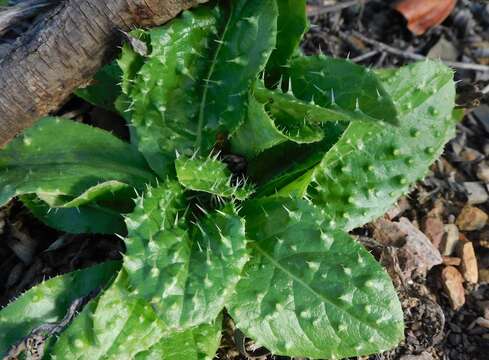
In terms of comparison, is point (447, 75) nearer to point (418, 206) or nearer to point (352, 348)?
point (418, 206)

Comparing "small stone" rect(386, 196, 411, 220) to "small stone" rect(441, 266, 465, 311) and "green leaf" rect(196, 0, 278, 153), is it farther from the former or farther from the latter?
"green leaf" rect(196, 0, 278, 153)

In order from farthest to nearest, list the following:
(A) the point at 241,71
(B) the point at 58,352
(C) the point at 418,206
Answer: (C) the point at 418,206
(A) the point at 241,71
(B) the point at 58,352

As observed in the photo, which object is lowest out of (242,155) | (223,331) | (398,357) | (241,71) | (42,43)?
(398,357)

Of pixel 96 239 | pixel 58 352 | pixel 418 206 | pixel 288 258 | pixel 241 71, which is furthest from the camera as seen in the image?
pixel 418 206

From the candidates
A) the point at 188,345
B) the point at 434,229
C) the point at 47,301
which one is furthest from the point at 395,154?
the point at 47,301

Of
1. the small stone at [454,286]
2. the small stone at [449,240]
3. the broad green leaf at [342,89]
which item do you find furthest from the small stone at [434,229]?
the broad green leaf at [342,89]

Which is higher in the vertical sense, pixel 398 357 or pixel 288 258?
pixel 288 258

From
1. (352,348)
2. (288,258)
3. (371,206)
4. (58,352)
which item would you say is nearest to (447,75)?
(371,206)
